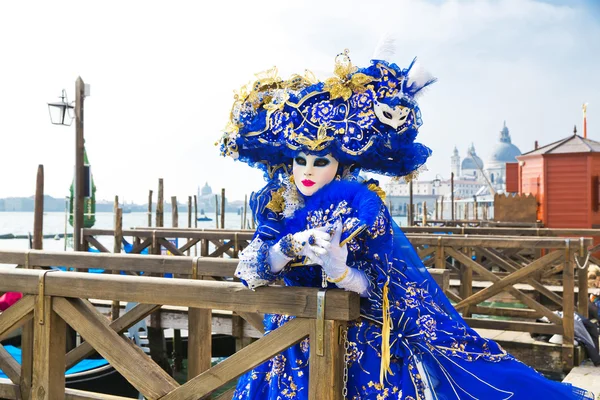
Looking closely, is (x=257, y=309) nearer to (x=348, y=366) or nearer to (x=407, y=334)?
(x=348, y=366)

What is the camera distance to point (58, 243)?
137 ft

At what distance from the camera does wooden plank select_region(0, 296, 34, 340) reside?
2508mm

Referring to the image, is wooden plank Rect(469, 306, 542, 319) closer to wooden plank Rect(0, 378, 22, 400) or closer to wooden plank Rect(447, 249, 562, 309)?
wooden plank Rect(447, 249, 562, 309)

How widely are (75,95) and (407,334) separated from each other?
30.1 ft

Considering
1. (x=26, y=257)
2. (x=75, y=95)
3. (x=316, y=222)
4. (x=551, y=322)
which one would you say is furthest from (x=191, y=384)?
(x=75, y=95)

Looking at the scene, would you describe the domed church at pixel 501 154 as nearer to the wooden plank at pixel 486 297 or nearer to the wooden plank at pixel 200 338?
the wooden plank at pixel 486 297

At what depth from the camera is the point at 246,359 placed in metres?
2.19

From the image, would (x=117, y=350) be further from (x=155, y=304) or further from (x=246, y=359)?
(x=246, y=359)

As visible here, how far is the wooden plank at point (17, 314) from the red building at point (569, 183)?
16204mm

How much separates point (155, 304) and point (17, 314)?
603 mm

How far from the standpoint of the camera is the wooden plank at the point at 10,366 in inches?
122

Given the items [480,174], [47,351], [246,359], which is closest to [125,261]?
[47,351]

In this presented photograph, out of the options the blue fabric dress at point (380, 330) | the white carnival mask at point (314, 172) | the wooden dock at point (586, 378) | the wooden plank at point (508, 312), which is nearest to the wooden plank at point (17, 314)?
the blue fabric dress at point (380, 330)

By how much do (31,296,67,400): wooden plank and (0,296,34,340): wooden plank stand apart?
0.21 ft
